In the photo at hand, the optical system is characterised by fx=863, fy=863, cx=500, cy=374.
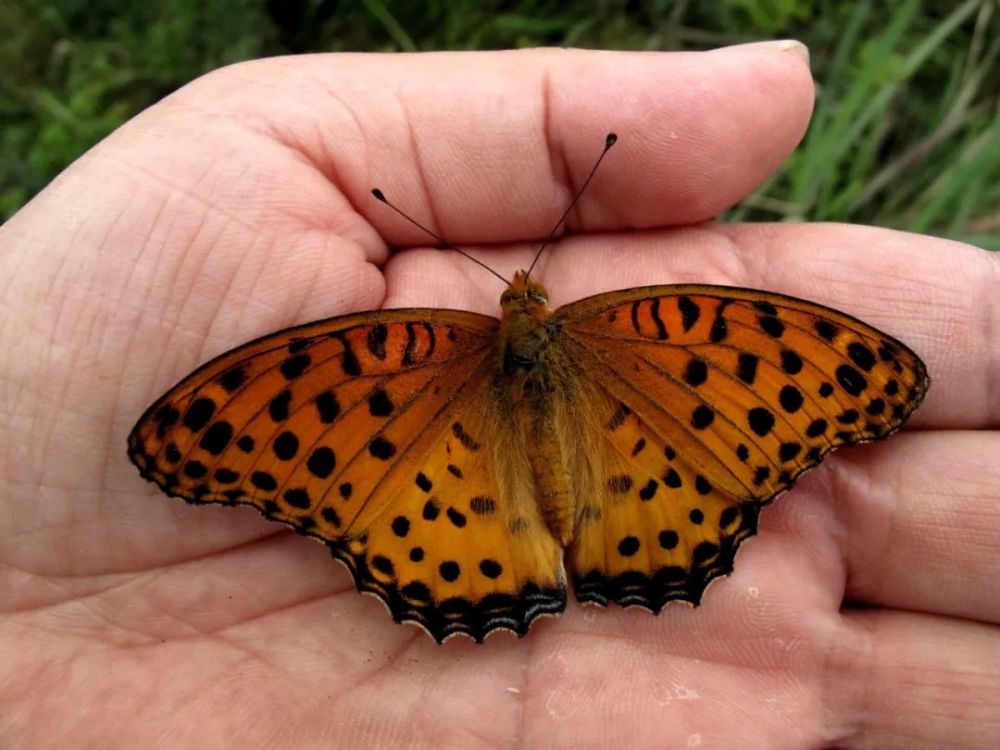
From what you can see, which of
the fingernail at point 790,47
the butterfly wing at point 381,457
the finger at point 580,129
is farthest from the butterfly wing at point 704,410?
the fingernail at point 790,47

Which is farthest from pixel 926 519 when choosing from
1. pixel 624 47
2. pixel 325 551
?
pixel 624 47

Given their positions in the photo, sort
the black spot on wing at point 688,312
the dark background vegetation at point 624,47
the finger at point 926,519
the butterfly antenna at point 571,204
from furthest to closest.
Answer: the dark background vegetation at point 624,47 < the butterfly antenna at point 571,204 < the finger at point 926,519 < the black spot on wing at point 688,312

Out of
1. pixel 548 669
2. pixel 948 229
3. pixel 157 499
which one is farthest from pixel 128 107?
pixel 948 229

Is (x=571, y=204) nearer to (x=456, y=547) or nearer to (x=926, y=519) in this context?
(x=456, y=547)

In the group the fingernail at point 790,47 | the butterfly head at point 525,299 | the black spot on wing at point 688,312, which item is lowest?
the butterfly head at point 525,299

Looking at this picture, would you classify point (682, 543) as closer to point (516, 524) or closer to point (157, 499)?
point (516, 524)

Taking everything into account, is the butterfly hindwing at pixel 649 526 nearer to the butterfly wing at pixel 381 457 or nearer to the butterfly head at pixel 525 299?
the butterfly wing at pixel 381 457
